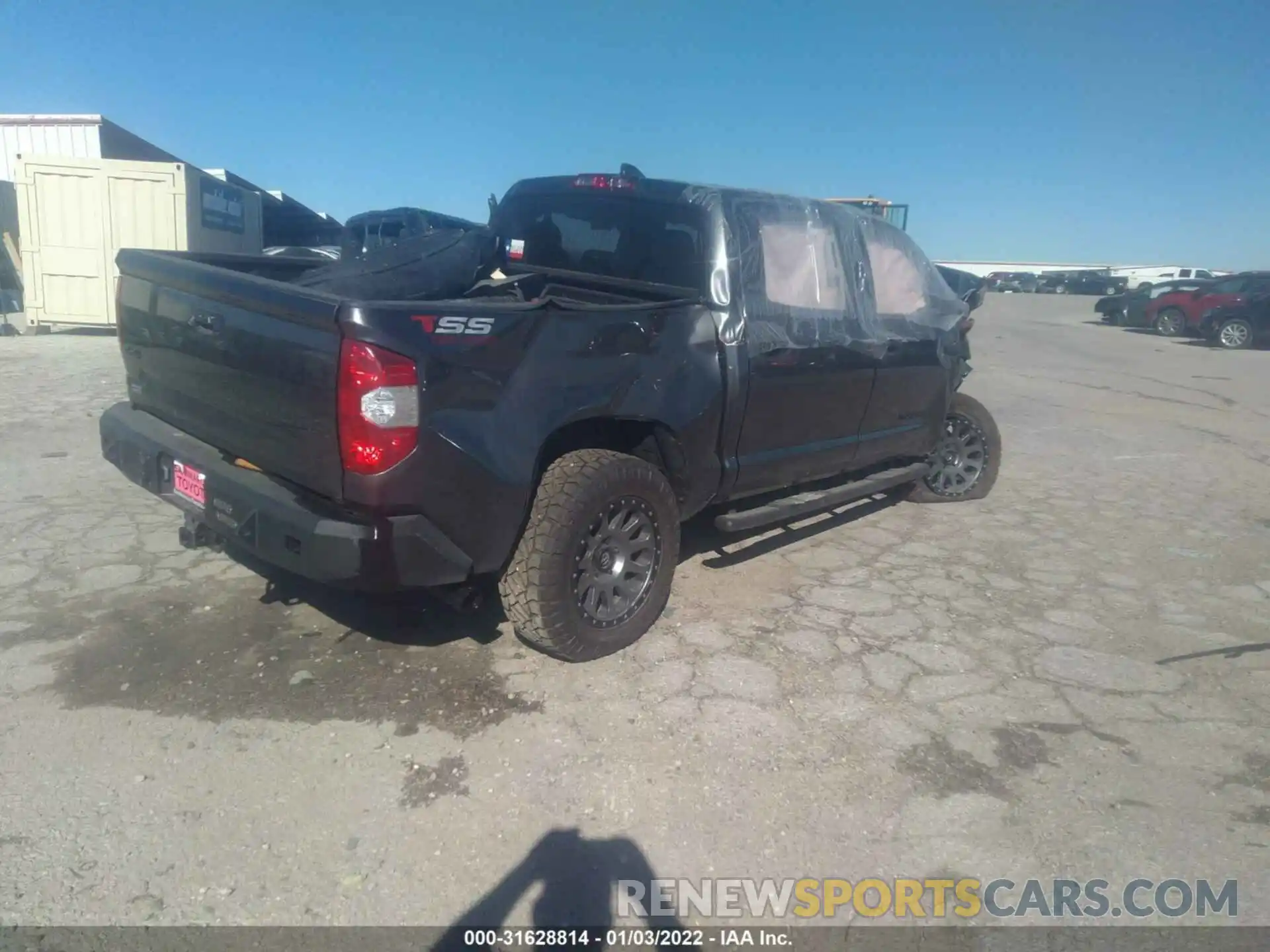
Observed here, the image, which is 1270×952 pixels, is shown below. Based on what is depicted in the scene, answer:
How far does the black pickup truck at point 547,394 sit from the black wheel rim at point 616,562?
11 millimetres

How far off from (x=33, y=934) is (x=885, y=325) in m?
4.68

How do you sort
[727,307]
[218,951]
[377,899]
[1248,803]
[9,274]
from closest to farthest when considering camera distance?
[218,951]
[377,899]
[1248,803]
[727,307]
[9,274]

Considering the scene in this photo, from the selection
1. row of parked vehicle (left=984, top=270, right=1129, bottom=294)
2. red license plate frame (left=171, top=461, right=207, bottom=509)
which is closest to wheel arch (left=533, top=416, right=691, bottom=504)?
red license plate frame (left=171, top=461, right=207, bottom=509)

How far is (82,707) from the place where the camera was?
3252mm

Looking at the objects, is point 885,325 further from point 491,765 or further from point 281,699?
point 281,699

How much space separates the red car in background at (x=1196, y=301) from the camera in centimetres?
2120

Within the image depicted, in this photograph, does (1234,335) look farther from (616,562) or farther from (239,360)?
(239,360)

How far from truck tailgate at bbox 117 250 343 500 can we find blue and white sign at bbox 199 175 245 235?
11.7 meters

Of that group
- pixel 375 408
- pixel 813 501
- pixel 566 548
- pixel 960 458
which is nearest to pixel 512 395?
pixel 375 408

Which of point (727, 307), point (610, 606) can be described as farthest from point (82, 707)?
point (727, 307)

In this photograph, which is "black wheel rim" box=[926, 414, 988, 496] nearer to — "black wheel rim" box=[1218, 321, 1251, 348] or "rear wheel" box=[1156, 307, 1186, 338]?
"black wheel rim" box=[1218, 321, 1251, 348]

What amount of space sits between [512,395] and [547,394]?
0.17 metres

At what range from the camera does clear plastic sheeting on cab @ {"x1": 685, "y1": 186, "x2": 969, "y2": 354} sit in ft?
13.8

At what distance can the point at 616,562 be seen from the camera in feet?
12.4
